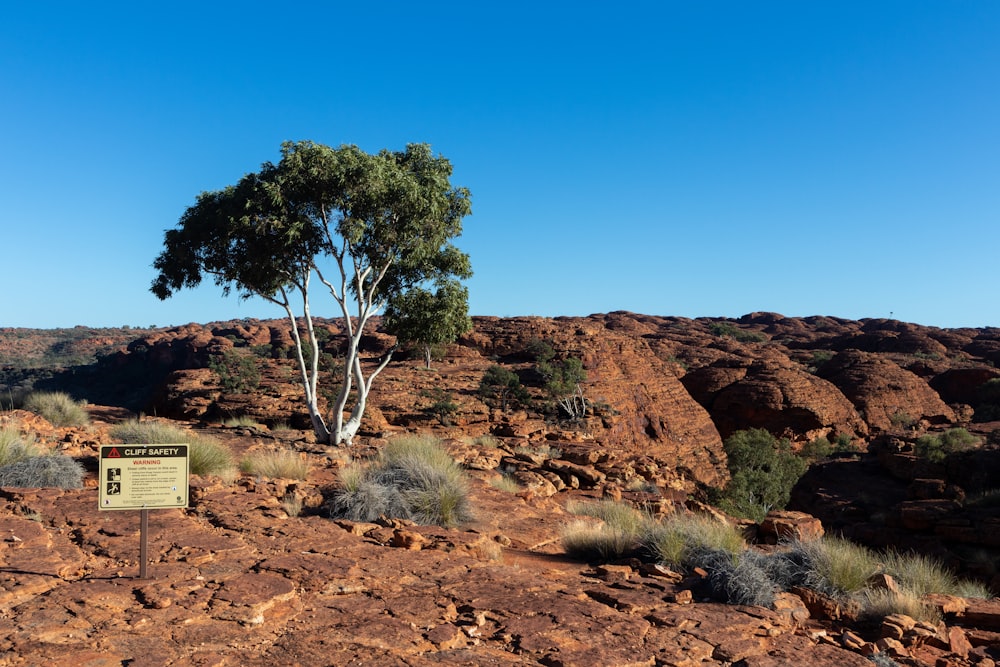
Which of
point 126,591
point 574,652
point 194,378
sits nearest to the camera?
point 574,652

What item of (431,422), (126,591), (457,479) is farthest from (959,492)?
(126,591)

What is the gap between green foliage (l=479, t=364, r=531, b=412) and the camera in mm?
29828

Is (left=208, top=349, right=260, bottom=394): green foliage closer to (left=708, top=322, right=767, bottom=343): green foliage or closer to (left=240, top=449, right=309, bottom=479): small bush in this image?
(left=240, top=449, right=309, bottom=479): small bush

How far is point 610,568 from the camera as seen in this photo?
259 inches

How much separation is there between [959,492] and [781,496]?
6573 mm

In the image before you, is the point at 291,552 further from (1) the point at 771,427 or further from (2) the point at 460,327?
(1) the point at 771,427

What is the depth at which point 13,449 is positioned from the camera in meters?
9.16

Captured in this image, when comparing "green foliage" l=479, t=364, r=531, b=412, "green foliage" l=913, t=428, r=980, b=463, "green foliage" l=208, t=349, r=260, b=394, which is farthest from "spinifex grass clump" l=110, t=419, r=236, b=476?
"green foliage" l=913, t=428, r=980, b=463

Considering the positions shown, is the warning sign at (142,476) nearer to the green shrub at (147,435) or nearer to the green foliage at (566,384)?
the green shrub at (147,435)

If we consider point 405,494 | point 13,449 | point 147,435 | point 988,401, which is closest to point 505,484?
point 405,494

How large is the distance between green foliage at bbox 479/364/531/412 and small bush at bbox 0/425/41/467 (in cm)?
2087

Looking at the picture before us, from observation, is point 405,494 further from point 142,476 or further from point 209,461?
point 142,476

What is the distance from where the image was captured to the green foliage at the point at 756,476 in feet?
62.1

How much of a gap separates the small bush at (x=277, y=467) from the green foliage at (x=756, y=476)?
10.4 m
